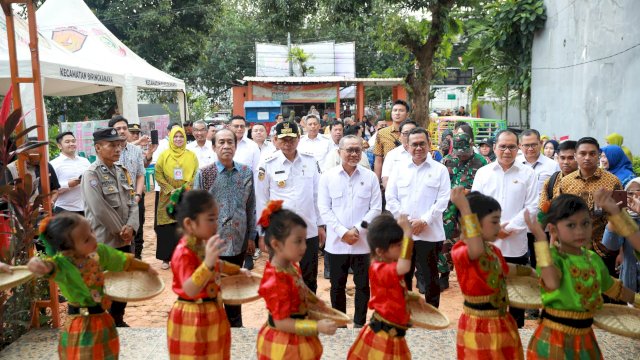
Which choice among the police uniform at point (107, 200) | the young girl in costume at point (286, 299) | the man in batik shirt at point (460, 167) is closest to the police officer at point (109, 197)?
the police uniform at point (107, 200)

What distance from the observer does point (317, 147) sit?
8477 millimetres

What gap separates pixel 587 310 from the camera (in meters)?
2.99

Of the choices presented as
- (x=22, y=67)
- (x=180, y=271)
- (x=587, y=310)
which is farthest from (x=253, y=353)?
(x=22, y=67)

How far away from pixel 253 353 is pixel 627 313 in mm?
2575

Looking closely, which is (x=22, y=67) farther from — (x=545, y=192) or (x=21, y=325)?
(x=545, y=192)

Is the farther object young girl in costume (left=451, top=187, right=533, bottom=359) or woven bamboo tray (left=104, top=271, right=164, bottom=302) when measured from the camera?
woven bamboo tray (left=104, top=271, right=164, bottom=302)

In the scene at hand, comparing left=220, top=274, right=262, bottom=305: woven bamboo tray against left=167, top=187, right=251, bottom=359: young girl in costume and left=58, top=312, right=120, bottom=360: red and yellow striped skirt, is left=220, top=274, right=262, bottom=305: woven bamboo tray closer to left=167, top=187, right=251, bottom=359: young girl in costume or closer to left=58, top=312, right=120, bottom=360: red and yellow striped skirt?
left=167, top=187, right=251, bottom=359: young girl in costume

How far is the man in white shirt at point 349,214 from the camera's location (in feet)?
16.3

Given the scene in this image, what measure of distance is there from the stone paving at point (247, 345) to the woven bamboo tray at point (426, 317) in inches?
46.9

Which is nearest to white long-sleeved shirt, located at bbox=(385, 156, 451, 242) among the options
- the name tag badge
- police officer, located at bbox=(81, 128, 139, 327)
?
police officer, located at bbox=(81, 128, 139, 327)

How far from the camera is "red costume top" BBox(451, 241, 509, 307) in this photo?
3127 mm

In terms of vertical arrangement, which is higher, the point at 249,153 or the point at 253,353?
the point at 249,153

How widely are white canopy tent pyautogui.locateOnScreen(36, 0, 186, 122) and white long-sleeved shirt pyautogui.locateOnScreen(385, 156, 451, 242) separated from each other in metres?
8.61

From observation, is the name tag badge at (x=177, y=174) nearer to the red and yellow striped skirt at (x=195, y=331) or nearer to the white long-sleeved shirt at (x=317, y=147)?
the white long-sleeved shirt at (x=317, y=147)
